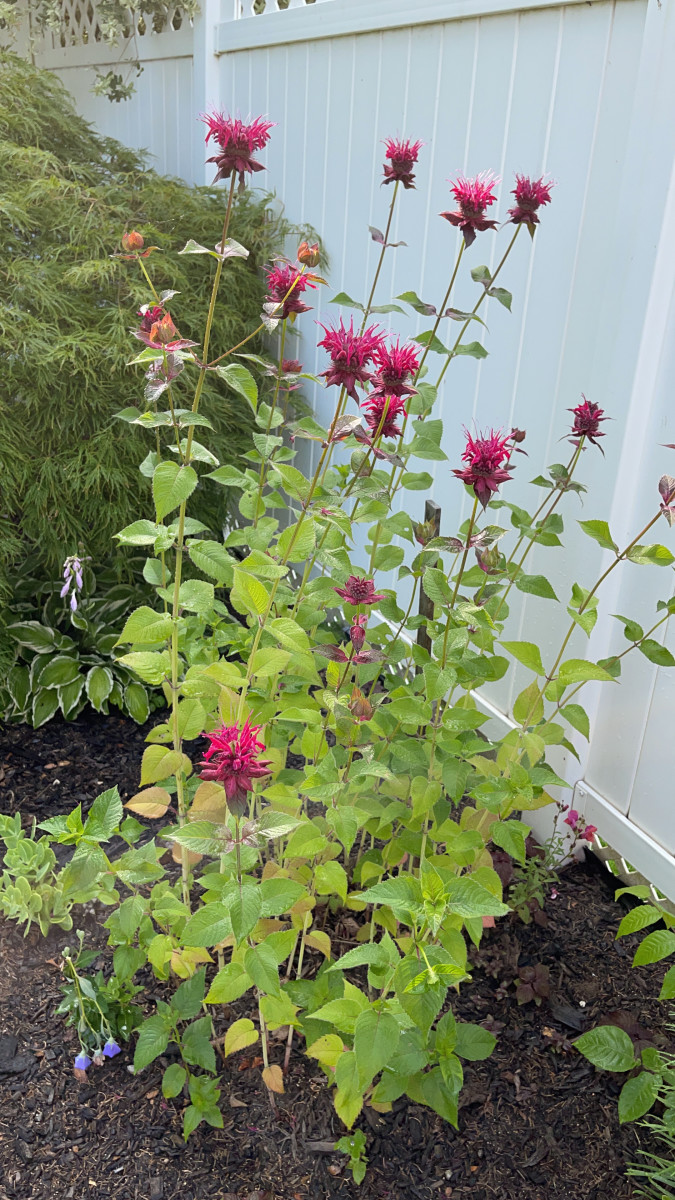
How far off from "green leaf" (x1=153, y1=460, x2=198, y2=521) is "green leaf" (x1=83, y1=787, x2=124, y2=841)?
472mm

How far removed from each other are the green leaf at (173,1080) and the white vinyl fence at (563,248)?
0.99 metres

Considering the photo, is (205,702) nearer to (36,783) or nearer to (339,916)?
(339,916)

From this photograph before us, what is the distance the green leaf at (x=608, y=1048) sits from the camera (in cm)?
145

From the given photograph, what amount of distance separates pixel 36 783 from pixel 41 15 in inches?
154

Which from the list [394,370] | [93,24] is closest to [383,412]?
[394,370]

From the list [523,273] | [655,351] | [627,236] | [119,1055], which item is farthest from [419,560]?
[119,1055]

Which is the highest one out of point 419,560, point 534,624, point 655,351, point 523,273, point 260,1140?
point 523,273

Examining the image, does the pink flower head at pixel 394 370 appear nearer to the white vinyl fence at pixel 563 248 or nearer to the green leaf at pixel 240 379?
the green leaf at pixel 240 379

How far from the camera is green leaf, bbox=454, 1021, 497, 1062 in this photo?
4.63 feet

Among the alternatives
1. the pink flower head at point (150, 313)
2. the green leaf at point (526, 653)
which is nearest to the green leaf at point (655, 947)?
the green leaf at point (526, 653)

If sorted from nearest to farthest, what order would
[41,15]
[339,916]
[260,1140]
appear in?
[260,1140], [339,916], [41,15]

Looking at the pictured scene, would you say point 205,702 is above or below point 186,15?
below

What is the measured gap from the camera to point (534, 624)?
6.70 ft

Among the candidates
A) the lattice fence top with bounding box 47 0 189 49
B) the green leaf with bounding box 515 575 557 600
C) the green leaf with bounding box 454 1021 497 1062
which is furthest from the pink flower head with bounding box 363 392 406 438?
the lattice fence top with bounding box 47 0 189 49
